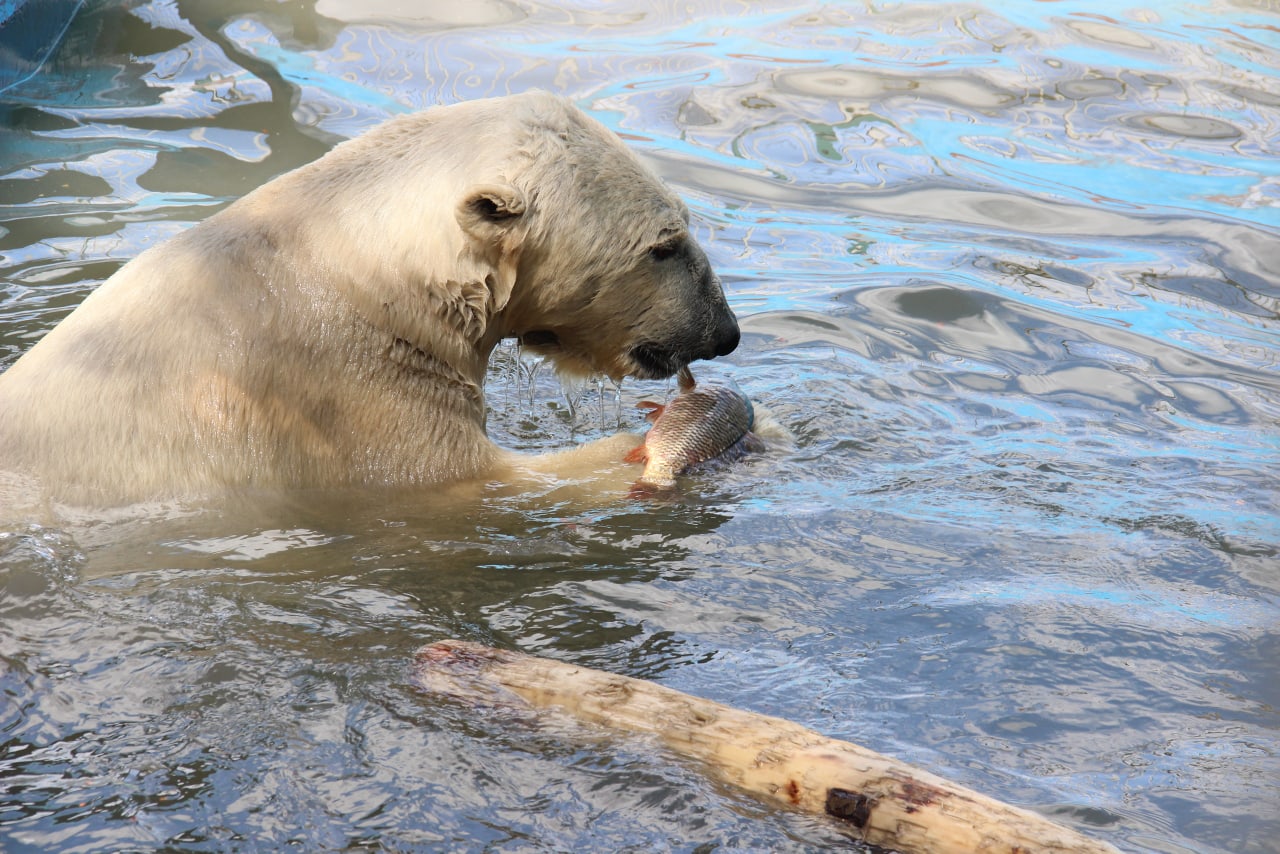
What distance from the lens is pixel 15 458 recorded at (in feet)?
14.4

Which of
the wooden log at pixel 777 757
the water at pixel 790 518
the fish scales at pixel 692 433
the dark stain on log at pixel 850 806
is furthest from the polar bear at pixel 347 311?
the dark stain on log at pixel 850 806

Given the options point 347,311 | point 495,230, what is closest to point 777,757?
point 495,230

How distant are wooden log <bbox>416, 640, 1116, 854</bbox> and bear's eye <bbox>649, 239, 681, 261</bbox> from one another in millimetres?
1856

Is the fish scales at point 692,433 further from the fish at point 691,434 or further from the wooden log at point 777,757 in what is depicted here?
the wooden log at point 777,757

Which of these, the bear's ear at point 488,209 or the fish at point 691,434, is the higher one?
the bear's ear at point 488,209

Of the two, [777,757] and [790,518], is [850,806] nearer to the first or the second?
[777,757]

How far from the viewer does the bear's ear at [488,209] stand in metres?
4.55

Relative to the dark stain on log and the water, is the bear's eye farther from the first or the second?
the dark stain on log

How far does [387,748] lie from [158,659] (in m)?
0.87

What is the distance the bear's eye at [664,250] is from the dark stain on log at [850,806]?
256 centimetres

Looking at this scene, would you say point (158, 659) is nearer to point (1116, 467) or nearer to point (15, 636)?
point (15, 636)

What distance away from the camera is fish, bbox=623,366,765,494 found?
17.4 feet

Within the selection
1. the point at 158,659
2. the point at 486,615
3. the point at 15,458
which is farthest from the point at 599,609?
the point at 15,458

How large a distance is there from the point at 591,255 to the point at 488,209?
49 centimetres
